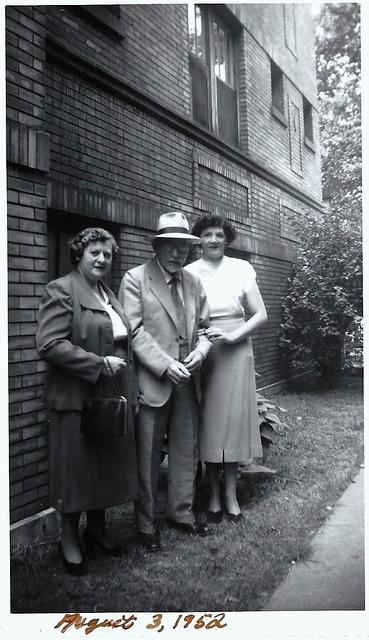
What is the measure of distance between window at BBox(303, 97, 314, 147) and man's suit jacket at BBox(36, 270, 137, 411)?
25.5 feet

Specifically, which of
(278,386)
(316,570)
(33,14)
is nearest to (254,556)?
(316,570)

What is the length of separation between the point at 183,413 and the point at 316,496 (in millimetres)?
1451

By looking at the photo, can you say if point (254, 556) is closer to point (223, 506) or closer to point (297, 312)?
point (223, 506)

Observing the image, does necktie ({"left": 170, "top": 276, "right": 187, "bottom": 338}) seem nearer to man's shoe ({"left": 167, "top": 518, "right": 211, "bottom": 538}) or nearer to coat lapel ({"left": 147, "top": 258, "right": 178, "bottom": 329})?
coat lapel ({"left": 147, "top": 258, "right": 178, "bottom": 329})

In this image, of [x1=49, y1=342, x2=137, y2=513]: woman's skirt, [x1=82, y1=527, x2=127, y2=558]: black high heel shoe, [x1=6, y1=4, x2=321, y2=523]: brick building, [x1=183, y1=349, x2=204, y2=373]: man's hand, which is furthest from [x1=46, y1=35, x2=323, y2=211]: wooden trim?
[x1=82, y1=527, x2=127, y2=558]: black high heel shoe

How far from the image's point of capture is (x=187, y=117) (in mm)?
5688

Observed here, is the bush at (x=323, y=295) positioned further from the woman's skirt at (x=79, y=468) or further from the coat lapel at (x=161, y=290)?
the woman's skirt at (x=79, y=468)

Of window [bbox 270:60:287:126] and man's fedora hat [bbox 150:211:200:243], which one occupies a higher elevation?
window [bbox 270:60:287:126]

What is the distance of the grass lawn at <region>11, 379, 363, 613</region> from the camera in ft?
8.37

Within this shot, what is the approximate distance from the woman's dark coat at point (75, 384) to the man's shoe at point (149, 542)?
0.44 metres

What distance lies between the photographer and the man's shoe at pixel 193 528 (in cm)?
328

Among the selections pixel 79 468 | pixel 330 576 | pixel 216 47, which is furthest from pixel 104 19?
pixel 330 576

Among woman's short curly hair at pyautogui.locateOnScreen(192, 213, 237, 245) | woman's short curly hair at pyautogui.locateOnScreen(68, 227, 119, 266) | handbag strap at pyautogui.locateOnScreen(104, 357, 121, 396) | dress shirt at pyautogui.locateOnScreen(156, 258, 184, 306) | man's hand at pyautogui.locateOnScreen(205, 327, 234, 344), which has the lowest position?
handbag strap at pyautogui.locateOnScreen(104, 357, 121, 396)

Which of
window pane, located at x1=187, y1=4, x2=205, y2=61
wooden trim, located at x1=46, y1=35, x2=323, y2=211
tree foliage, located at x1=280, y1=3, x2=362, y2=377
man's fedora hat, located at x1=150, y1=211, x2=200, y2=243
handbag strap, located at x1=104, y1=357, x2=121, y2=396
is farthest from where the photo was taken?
tree foliage, located at x1=280, y1=3, x2=362, y2=377
